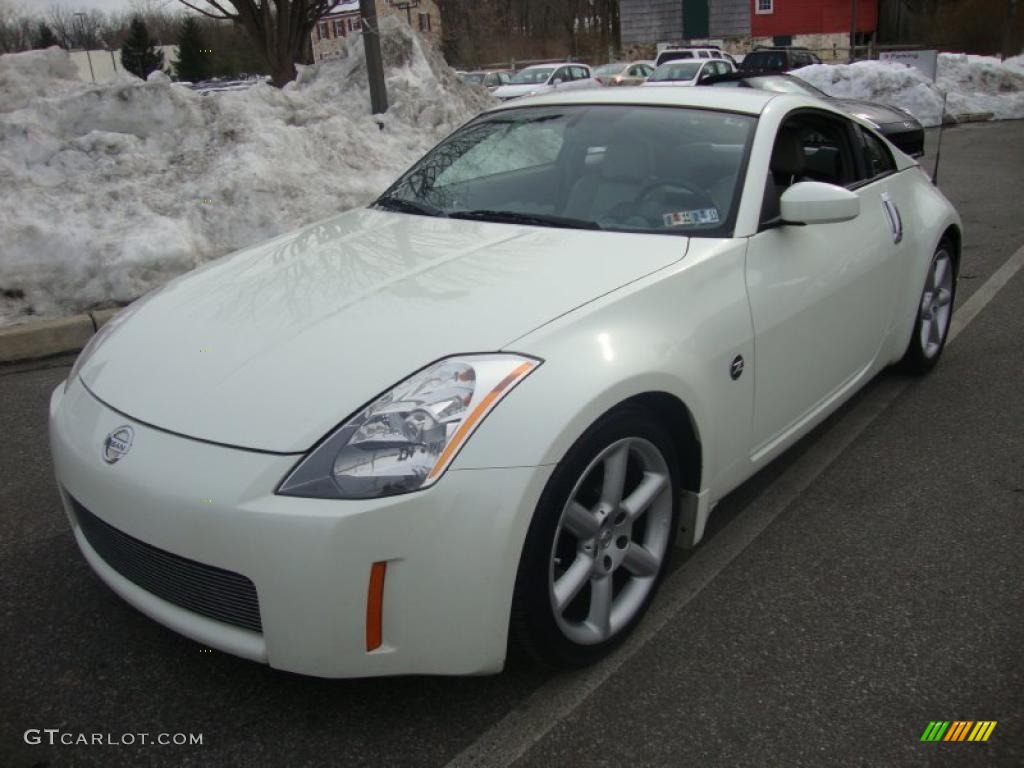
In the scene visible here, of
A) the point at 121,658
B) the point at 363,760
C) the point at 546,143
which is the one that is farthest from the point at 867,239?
the point at 121,658

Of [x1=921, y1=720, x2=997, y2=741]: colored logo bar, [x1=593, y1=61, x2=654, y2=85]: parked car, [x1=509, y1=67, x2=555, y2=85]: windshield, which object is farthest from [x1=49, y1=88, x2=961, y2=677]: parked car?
[x1=593, y1=61, x2=654, y2=85]: parked car

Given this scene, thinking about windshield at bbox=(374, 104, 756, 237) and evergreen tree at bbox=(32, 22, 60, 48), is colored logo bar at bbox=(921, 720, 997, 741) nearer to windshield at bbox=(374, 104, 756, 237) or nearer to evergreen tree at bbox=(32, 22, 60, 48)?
windshield at bbox=(374, 104, 756, 237)

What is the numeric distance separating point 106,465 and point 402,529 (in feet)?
2.62

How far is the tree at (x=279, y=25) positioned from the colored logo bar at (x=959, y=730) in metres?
11.1

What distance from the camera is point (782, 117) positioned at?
333 centimetres

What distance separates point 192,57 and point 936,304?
6319cm

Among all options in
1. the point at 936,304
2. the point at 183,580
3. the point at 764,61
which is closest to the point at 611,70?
the point at 764,61

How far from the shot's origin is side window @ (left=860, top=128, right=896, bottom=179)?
4016mm

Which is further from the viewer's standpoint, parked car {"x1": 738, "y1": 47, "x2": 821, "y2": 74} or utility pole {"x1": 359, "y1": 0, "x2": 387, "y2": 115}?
parked car {"x1": 738, "y1": 47, "x2": 821, "y2": 74}

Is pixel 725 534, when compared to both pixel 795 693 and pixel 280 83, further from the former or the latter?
pixel 280 83

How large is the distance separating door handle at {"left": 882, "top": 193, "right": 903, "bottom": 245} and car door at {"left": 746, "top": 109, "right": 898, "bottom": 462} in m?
0.02

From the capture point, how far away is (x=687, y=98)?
3443mm

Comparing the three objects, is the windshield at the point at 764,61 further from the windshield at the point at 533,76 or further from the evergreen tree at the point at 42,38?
the evergreen tree at the point at 42,38

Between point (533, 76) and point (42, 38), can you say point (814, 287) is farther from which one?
point (42, 38)
